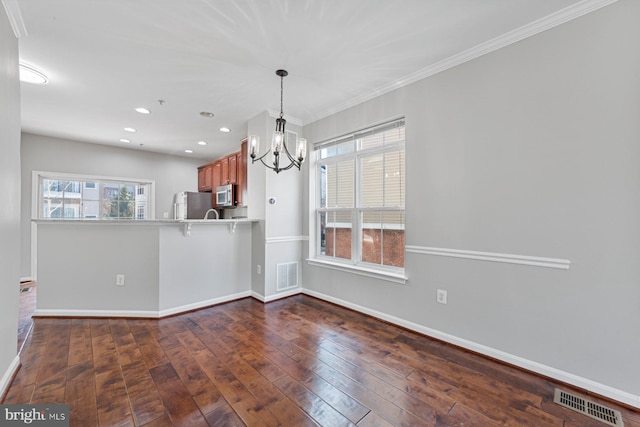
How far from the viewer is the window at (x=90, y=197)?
504 centimetres

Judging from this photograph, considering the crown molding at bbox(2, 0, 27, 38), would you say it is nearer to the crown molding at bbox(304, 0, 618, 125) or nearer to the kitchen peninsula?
the kitchen peninsula

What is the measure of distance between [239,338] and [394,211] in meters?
2.12

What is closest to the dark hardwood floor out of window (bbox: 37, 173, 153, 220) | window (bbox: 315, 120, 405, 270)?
window (bbox: 37, 173, 153, 220)

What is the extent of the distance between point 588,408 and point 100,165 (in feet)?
24.6

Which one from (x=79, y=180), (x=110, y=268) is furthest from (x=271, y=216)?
(x=79, y=180)

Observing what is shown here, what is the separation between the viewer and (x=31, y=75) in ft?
9.05

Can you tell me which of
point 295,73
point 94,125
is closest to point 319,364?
point 295,73

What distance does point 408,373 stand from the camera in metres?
2.08

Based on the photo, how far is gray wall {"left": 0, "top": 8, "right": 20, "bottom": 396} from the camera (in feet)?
5.92

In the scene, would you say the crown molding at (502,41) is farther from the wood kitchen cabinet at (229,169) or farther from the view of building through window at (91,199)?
the view of building through window at (91,199)

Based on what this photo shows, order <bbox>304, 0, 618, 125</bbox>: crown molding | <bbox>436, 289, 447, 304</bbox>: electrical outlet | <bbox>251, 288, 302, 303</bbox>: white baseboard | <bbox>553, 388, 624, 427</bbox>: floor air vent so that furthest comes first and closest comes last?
<bbox>251, 288, 302, 303</bbox>: white baseboard
<bbox>436, 289, 447, 304</bbox>: electrical outlet
<bbox>304, 0, 618, 125</bbox>: crown molding
<bbox>553, 388, 624, 427</bbox>: floor air vent

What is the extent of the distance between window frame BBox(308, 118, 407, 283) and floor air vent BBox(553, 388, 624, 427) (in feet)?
4.52

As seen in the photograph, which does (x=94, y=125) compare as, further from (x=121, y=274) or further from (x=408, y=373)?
(x=408, y=373)

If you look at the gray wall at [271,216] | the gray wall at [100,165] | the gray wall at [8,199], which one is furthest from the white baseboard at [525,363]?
the gray wall at [100,165]
